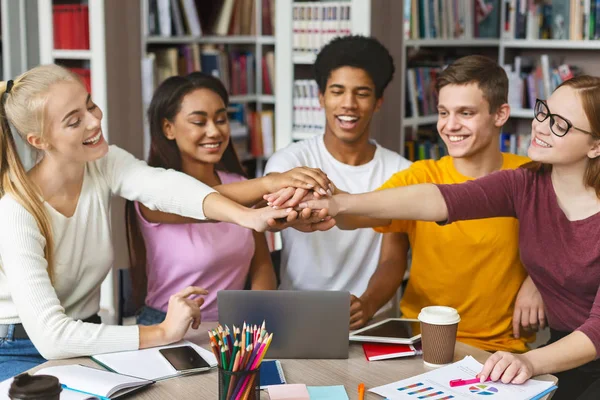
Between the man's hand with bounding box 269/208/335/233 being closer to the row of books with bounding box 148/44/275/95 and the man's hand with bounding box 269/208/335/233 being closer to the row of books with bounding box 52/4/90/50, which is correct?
the row of books with bounding box 52/4/90/50

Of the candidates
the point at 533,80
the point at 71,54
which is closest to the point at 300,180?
the point at 71,54

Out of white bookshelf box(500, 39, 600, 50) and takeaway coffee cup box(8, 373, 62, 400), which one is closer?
takeaway coffee cup box(8, 373, 62, 400)

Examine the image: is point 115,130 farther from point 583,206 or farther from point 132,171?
point 583,206

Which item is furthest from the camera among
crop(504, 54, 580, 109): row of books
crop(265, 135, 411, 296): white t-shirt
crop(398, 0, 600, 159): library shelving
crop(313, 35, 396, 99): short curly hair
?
crop(504, 54, 580, 109): row of books

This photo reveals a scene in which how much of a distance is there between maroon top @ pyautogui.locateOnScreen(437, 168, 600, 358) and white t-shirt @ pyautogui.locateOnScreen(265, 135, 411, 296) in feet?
1.98

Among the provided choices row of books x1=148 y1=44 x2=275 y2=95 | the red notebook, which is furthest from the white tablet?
row of books x1=148 y1=44 x2=275 y2=95

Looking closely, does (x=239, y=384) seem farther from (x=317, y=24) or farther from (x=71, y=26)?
(x=71, y=26)

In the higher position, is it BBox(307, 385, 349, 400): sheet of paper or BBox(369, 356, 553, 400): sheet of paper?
BBox(369, 356, 553, 400): sheet of paper

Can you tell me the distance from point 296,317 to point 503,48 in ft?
12.3

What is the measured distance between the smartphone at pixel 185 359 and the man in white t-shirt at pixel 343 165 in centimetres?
92

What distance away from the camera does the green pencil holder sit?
1.33 m

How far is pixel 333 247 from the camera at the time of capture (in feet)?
8.36

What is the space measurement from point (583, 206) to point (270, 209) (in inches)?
32.1

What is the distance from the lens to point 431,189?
2.00 meters
